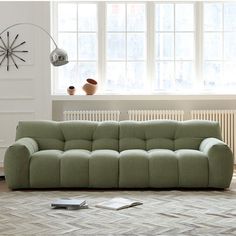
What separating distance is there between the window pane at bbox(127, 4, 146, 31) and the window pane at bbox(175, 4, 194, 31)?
492 millimetres

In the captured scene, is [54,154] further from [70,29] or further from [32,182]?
[70,29]

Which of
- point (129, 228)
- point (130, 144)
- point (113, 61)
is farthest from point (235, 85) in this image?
point (129, 228)

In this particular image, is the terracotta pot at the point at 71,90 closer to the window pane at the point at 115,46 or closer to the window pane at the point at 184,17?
the window pane at the point at 115,46

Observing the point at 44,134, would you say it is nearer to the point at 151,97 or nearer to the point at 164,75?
the point at 151,97

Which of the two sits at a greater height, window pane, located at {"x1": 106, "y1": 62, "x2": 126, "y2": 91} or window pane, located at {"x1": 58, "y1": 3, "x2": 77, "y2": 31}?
window pane, located at {"x1": 58, "y1": 3, "x2": 77, "y2": 31}

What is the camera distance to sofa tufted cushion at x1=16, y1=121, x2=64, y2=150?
21.2 ft

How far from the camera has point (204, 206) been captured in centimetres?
514

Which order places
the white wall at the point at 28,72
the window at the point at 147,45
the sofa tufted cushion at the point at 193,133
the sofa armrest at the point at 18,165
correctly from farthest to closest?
the window at the point at 147,45 → the white wall at the point at 28,72 → the sofa tufted cushion at the point at 193,133 → the sofa armrest at the point at 18,165

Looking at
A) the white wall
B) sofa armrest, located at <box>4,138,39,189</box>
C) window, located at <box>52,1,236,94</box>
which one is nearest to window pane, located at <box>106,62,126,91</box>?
window, located at <box>52,1,236,94</box>

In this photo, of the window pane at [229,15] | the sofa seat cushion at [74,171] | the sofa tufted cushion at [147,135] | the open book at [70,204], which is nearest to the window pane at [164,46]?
the window pane at [229,15]

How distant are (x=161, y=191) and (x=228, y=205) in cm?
93

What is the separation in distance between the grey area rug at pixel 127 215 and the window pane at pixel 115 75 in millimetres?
2593

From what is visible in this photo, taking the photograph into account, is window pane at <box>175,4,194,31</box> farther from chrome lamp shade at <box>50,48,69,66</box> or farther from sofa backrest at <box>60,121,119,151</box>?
sofa backrest at <box>60,121,119,151</box>

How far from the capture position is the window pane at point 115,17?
8.09m
